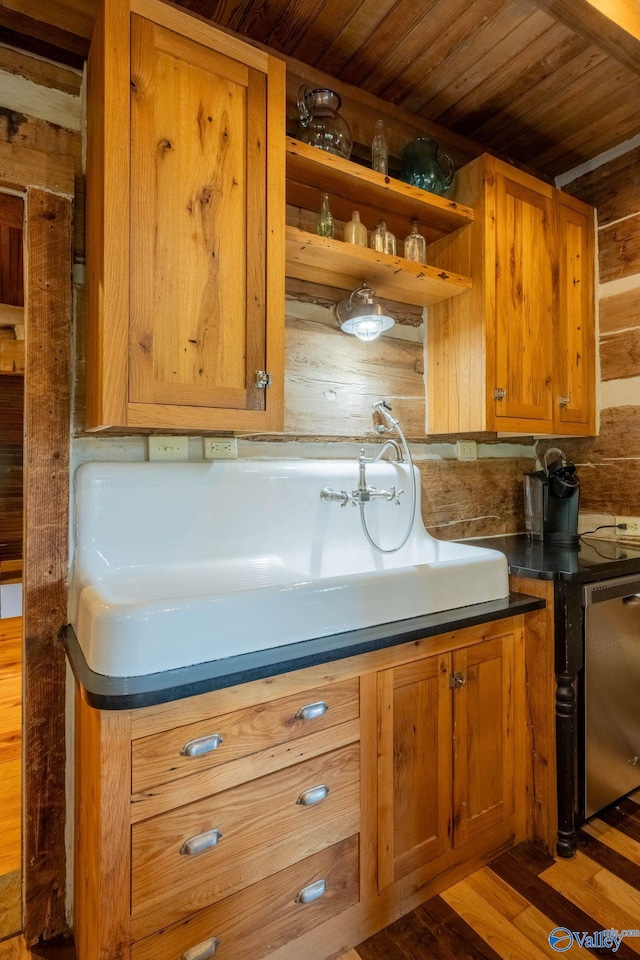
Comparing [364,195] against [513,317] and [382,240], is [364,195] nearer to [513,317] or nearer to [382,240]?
[382,240]

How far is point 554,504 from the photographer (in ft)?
6.51

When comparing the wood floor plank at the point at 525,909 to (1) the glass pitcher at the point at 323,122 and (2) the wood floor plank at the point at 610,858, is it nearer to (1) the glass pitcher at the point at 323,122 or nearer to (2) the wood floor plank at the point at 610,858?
(2) the wood floor plank at the point at 610,858

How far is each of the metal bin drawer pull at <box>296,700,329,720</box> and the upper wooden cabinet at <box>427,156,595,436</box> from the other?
1141 mm

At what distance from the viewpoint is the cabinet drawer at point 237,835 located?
94 cm

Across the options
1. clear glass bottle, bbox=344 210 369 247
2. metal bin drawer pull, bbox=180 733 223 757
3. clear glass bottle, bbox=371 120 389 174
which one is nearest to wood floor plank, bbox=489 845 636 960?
metal bin drawer pull, bbox=180 733 223 757

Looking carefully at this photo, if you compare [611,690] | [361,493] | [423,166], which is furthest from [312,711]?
[423,166]

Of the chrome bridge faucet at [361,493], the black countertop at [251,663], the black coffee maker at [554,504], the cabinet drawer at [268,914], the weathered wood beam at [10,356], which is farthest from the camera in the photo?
the weathered wood beam at [10,356]

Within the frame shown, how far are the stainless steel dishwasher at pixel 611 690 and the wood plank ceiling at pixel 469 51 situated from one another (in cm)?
174

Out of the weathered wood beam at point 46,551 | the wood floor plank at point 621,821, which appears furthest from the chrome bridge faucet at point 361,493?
the wood floor plank at point 621,821

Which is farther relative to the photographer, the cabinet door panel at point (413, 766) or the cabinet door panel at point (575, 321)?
the cabinet door panel at point (575, 321)

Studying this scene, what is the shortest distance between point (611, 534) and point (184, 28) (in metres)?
2.32

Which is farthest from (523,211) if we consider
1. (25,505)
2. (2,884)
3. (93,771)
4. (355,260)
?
(2,884)

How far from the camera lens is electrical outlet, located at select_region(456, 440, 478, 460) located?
6.91ft

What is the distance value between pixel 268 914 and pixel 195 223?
5.26 feet
